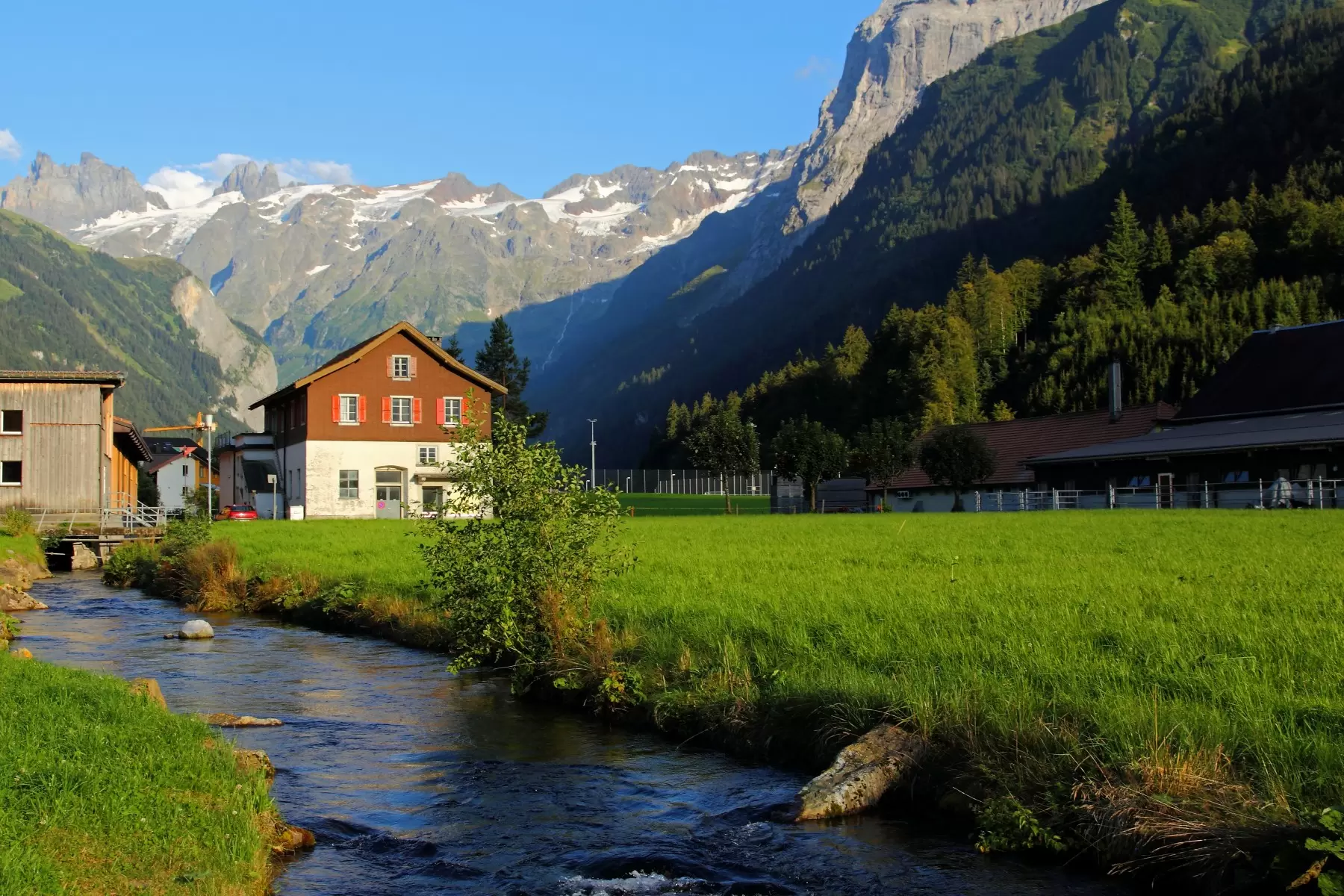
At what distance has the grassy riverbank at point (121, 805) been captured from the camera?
7113mm

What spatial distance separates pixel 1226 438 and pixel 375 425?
146ft

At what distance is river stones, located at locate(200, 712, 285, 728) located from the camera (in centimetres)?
1363

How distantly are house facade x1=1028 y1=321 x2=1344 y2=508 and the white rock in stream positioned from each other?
4542 centimetres

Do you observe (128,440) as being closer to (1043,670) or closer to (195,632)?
(195,632)

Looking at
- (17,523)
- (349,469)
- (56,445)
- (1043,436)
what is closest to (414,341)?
(349,469)

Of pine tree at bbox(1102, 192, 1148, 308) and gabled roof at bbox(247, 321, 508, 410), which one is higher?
pine tree at bbox(1102, 192, 1148, 308)

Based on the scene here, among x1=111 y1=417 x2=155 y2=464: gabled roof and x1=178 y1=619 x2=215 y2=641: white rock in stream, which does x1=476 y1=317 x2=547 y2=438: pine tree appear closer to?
x1=111 y1=417 x2=155 y2=464: gabled roof

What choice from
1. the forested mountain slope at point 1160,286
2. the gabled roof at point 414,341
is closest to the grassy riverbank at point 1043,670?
the gabled roof at point 414,341

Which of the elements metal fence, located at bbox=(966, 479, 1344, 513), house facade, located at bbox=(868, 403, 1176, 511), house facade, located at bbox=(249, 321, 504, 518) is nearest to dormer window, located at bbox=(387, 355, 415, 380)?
house facade, located at bbox=(249, 321, 504, 518)

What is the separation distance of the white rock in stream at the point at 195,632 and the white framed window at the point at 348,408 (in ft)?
142

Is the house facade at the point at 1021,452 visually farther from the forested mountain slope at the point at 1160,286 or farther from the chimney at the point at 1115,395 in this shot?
the forested mountain slope at the point at 1160,286

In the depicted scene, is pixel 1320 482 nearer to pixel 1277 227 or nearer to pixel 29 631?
pixel 29 631

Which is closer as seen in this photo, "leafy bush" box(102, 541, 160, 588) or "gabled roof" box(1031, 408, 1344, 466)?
"leafy bush" box(102, 541, 160, 588)

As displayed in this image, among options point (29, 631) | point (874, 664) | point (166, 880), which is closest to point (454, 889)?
point (166, 880)
